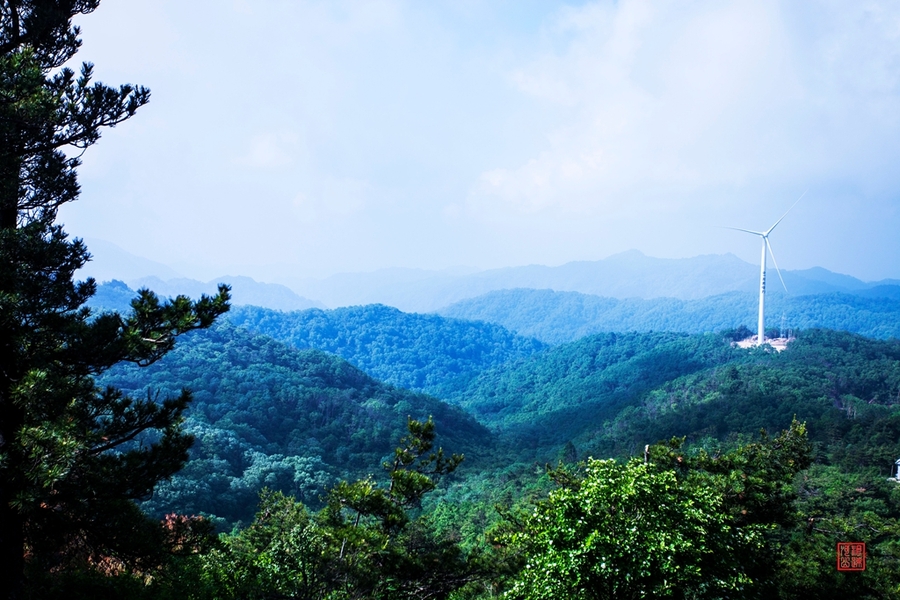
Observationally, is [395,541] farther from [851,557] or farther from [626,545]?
[851,557]

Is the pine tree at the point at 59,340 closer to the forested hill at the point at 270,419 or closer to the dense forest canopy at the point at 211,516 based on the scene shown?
the dense forest canopy at the point at 211,516

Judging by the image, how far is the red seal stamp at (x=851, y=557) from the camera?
14102 millimetres

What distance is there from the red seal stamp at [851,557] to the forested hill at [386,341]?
135 meters

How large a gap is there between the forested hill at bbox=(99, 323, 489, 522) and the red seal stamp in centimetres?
3996

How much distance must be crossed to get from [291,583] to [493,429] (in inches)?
3513

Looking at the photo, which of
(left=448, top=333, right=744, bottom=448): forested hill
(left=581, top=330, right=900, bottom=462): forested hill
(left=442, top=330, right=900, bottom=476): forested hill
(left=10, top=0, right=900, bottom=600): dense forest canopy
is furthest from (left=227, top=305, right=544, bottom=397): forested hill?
(left=10, top=0, right=900, bottom=600): dense forest canopy

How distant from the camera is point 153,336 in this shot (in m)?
7.30

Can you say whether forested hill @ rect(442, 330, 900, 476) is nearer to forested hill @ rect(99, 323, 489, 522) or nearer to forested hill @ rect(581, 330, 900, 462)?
forested hill @ rect(581, 330, 900, 462)

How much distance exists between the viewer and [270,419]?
68.8 meters

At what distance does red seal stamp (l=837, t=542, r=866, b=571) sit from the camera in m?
14.1

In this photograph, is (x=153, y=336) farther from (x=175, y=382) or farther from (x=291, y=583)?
(x=175, y=382)

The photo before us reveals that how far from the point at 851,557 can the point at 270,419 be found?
64.0 m

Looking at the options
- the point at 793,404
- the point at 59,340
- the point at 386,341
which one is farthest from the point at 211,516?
the point at 386,341

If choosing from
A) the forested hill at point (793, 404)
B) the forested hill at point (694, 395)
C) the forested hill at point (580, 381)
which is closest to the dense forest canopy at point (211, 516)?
the forested hill at point (793, 404)
